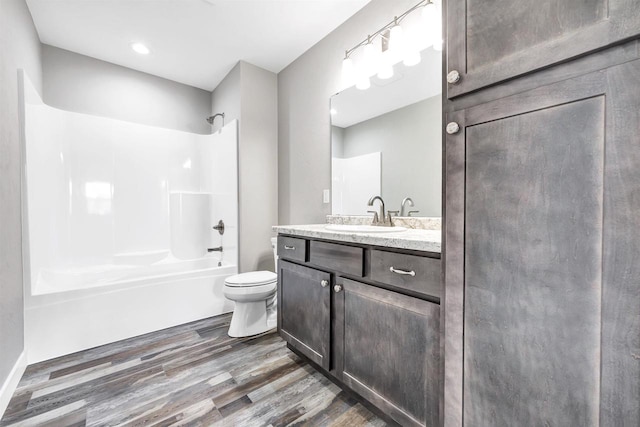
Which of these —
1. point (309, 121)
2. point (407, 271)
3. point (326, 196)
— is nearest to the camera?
point (407, 271)

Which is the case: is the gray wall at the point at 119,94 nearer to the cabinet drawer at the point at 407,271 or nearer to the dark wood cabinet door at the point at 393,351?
the dark wood cabinet door at the point at 393,351

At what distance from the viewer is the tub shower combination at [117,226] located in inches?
74.8

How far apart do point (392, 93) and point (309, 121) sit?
2.90 ft

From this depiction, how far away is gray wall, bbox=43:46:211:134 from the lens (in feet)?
7.90

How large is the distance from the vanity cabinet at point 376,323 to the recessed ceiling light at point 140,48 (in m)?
2.41

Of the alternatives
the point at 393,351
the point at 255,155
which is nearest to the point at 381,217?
the point at 393,351

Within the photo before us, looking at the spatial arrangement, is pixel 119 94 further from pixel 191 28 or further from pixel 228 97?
pixel 191 28

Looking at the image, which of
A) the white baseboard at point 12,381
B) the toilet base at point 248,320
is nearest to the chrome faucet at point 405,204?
the toilet base at point 248,320

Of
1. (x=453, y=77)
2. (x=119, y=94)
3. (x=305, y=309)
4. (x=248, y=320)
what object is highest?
(x=119, y=94)

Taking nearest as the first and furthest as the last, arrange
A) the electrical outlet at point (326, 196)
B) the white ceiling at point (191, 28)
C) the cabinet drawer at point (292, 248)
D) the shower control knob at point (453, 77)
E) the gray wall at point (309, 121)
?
the shower control knob at point (453, 77) < the cabinet drawer at point (292, 248) < the white ceiling at point (191, 28) < the gray wall at point (309, 121) < the electrical outlet at point (326, 196)

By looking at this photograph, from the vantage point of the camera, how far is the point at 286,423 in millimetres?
1257

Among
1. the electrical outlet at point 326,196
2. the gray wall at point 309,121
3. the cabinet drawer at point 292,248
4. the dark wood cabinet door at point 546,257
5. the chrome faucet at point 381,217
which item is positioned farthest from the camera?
the electrical outlet at point 326,196

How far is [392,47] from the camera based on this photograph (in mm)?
1646

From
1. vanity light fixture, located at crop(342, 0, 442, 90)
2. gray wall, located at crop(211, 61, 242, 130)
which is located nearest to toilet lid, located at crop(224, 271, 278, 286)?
gray wall, located at crop(211, 61, 242, 130)
